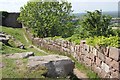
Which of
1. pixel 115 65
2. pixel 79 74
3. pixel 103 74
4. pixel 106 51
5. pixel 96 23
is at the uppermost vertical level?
pixel 96 23

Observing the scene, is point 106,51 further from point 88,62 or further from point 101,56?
point 88,62

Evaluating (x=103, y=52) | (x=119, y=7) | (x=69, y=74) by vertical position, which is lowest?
(x=69, y=74)

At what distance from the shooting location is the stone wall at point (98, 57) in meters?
7.59

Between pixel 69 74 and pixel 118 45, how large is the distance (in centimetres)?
198

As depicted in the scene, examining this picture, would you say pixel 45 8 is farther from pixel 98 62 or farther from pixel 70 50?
pixel 98 62

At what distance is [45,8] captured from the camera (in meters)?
23.7

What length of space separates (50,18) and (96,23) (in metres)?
4.84

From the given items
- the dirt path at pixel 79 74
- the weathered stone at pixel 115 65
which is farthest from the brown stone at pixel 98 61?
the weathered stone at pixel 115 65

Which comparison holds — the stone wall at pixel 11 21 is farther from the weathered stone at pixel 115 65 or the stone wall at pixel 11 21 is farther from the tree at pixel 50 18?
the weathered stone at pixel 115 65

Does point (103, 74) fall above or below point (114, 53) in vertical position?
below

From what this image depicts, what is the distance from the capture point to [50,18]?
23.2 meters

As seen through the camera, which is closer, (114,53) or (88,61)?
(114,53)

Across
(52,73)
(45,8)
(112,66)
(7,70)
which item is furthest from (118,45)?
(45,8)

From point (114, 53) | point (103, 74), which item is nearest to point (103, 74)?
point (103, 74)
